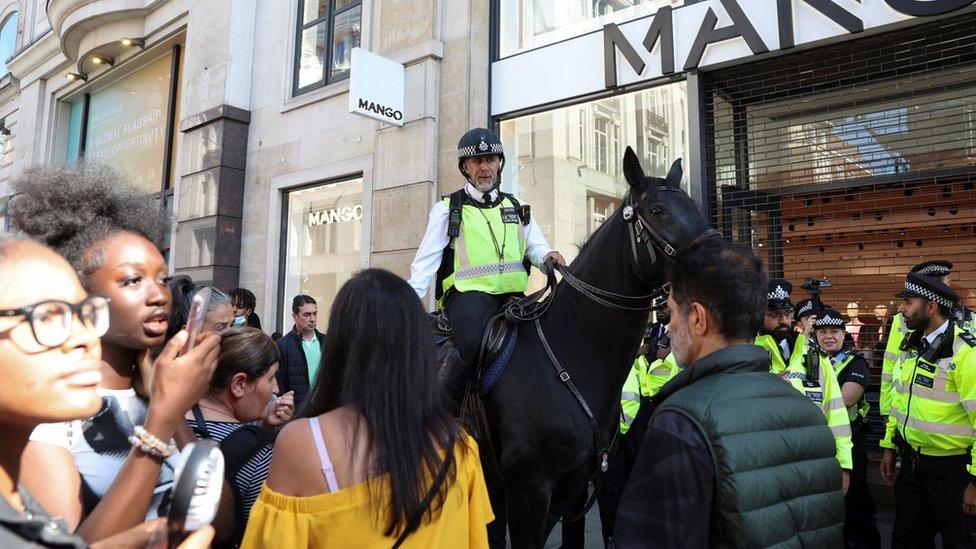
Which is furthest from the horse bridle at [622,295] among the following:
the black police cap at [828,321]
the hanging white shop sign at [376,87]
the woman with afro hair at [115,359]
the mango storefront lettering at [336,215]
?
the mango storefront lettering at [336,215]

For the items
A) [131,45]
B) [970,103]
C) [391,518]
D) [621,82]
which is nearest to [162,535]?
[391,518]

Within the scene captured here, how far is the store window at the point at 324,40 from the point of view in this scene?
11.0 metres

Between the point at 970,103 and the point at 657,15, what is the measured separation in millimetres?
3391

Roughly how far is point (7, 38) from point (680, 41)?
23.1m

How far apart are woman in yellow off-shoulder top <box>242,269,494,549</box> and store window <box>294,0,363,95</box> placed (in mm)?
9690

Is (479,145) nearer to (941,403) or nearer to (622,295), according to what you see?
(622,295)

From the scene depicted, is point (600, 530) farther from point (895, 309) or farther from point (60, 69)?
point (60, 69)

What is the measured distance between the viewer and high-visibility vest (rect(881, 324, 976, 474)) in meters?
4.44

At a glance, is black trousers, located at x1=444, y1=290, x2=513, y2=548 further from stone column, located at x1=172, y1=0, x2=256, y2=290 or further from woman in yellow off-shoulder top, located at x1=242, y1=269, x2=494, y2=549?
stone column, located at x1=172, y1=0, x2=256, y2=290

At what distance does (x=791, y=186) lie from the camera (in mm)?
7660

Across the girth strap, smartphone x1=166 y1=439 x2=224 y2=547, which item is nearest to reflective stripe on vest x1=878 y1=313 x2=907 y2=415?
the girth strap

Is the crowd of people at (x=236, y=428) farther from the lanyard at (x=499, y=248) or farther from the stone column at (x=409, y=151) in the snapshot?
the stone column at (x=409, y=151)

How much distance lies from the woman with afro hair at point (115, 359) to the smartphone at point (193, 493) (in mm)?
537

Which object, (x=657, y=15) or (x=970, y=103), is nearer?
(x=970, y=103)
